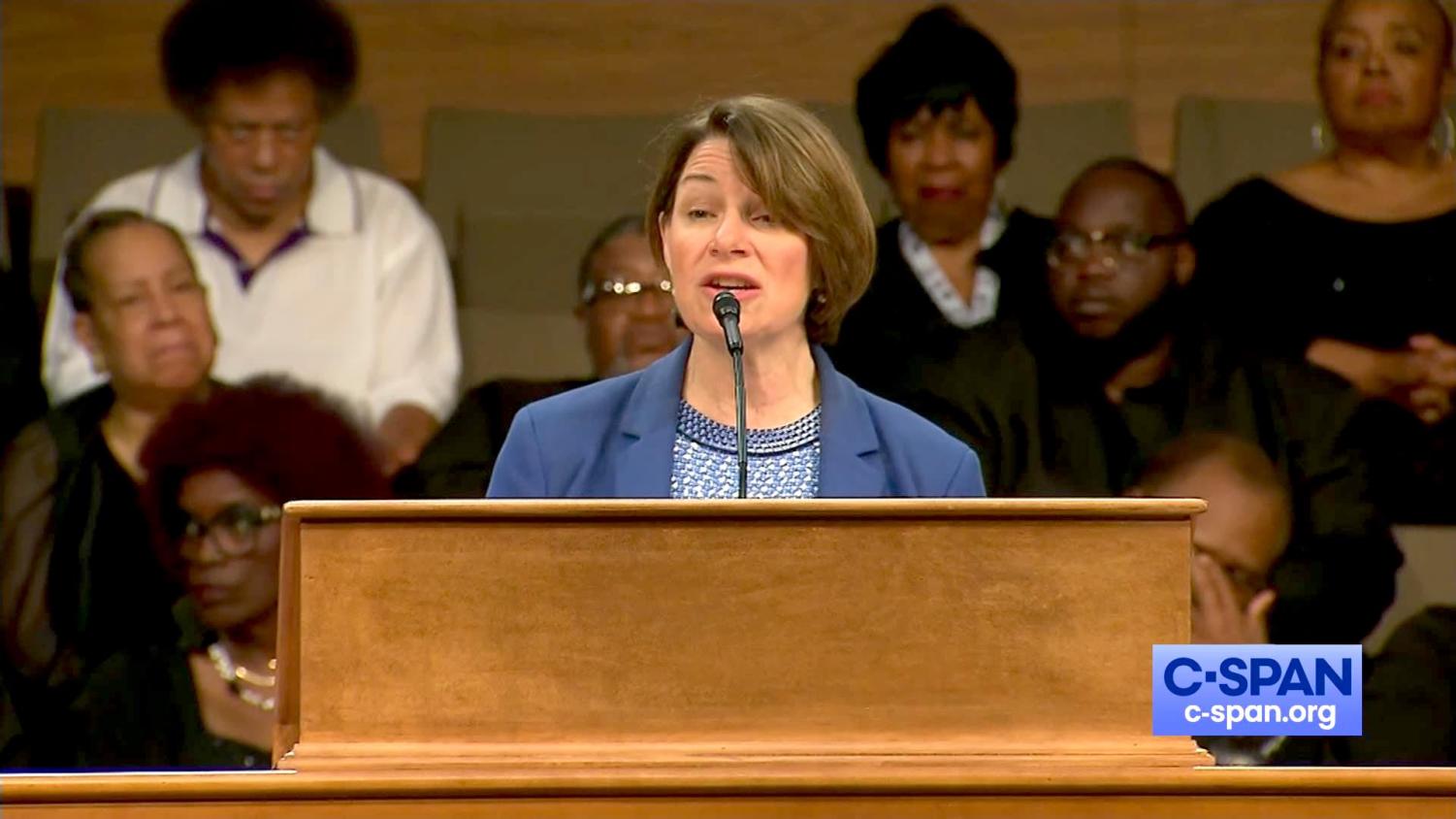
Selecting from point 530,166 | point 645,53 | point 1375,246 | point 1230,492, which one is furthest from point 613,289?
point 1375,246

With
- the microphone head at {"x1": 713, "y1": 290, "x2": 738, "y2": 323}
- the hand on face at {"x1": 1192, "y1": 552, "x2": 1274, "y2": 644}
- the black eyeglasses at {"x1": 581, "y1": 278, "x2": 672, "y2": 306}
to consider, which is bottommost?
the hand on face at {"x1": 1192, "y1": 552, "x2": 1274, "y2": 644}

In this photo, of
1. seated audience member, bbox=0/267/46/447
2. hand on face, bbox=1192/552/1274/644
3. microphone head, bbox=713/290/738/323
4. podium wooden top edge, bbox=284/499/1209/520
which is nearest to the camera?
podium wooden top edge, bbox=284/499/1209/520

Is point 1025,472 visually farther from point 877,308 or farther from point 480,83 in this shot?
point 480,83

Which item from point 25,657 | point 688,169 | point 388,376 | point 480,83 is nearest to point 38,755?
point 25,657

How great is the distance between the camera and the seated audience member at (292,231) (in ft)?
17.3

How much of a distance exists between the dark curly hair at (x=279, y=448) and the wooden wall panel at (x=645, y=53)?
64 cm

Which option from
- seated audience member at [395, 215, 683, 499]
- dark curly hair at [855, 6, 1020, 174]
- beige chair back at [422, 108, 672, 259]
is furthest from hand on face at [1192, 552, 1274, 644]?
beige chair back at [422, 108, 672, 259]

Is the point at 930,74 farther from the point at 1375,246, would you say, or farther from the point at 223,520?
the point at 223,520

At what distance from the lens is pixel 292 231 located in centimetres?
537

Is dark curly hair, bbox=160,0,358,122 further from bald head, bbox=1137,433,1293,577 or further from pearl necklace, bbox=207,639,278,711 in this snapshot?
bald head, bbox=1137,433,1293,577

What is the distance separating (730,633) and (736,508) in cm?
11

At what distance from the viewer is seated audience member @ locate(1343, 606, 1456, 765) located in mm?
5156

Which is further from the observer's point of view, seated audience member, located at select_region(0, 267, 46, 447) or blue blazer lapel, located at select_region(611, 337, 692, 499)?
seated audience member, located at select_region(0, 267, 46, 447)

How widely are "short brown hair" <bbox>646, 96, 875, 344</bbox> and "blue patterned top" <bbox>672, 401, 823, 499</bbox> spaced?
170 mm
